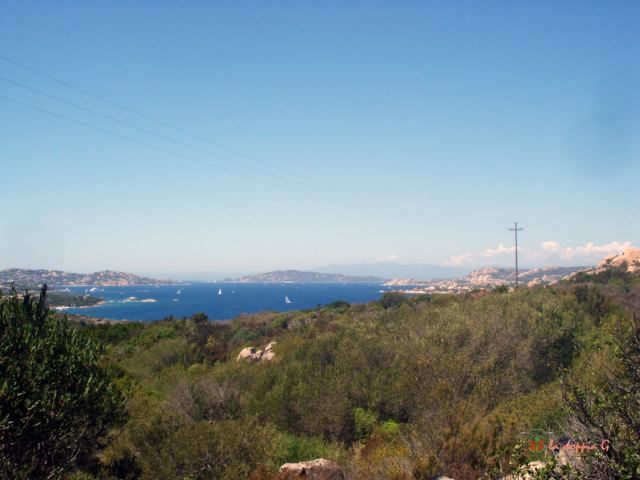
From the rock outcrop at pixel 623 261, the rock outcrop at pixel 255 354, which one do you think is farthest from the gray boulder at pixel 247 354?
the rock outcrop at pixel 623 261

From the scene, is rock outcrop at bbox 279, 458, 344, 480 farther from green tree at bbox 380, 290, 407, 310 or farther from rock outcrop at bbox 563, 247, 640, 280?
rock outcrop at bbox 563, 247, 640, 280

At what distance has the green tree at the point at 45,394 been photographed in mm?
11906

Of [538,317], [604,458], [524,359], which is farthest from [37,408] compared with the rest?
[538,317]

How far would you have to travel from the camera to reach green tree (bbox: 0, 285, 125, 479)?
11906mm

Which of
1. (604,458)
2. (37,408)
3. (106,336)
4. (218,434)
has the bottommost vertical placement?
(106,336)

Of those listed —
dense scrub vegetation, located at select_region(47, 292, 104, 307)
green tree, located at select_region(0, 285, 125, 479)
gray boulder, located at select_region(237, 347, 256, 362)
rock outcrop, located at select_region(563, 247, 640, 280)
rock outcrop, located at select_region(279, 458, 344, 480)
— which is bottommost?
dense scrub vegetation, located at select_region(47, 292, 104, 307)

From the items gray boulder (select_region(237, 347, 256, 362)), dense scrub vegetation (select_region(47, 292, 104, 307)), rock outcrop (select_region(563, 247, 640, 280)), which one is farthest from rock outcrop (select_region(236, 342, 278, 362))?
dense scrub vegetation (select_region(47, 292, 104, 307))

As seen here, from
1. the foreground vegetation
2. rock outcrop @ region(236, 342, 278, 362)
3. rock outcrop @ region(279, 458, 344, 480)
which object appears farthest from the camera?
rock outcrop @ region(236, 342, 278, 362)

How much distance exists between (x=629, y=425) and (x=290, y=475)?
11039 mm

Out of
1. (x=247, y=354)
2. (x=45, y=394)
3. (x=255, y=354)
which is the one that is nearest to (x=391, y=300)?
(x=255, y=354)

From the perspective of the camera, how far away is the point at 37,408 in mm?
12469

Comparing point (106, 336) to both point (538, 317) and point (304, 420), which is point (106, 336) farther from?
point (538, 317)

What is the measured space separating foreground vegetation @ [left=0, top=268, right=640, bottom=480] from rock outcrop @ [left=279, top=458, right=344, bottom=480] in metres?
0.54

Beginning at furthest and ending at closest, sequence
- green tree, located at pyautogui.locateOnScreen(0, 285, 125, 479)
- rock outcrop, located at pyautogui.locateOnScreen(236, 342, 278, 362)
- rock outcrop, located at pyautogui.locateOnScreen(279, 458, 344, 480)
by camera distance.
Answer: rock outcrop, located at pyautogui.locateOnScreen(236, 342, 278, 362) < rock outcrop, located at pyautogui.locateOnScreen(279, 458, 344, 480) < green tree, located at pyautogui.locateOnScreen(0, 285, 125, 479)
